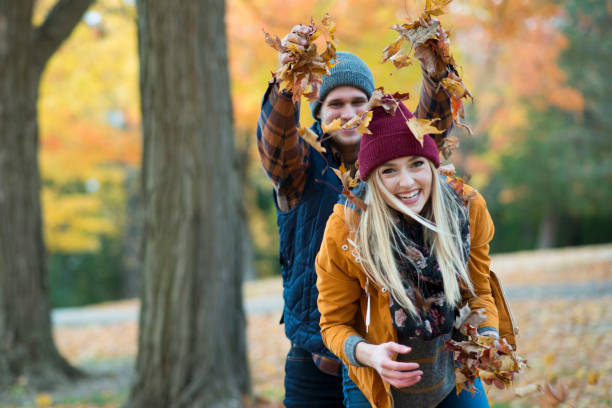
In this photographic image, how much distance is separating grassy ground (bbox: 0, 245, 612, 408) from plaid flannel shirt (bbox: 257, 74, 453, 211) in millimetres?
1124

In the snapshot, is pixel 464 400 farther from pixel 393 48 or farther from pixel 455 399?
pixel 393 48

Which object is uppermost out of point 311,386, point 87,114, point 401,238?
point 87,114

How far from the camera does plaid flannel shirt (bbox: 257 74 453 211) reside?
229 cm

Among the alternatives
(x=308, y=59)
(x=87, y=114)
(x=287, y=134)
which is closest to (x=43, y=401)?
(x=287, y=134)

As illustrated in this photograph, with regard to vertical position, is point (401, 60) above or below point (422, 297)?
above

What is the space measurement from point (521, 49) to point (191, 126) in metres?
14.3

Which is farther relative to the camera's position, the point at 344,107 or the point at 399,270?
the point at 344,107

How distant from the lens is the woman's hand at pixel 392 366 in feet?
5.92

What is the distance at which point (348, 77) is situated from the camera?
8.04 ft

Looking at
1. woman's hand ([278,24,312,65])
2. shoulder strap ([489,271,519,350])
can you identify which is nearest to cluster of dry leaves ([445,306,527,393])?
shoulder strap ([489,271,519,350])

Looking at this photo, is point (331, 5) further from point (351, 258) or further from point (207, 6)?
point (351, 258)

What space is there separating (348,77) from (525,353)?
1402 mm

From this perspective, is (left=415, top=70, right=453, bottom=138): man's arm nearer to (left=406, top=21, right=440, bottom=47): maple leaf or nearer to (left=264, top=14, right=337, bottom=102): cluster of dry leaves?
(left=406, top=21, right=440, bottom=47): maple leaf

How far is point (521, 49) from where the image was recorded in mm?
16469
